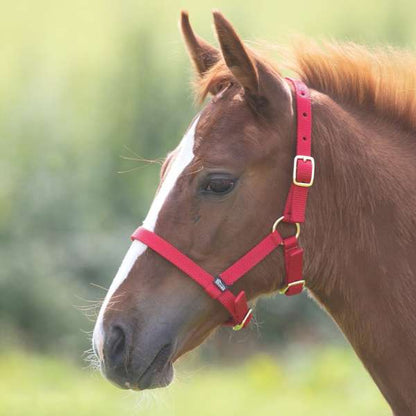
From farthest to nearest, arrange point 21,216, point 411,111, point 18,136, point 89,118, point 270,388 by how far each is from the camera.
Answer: point 89,118 → point 18,136 → point 21,216 → point 270,388 → point 411,111

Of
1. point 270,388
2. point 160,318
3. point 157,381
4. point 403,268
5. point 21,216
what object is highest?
point 403,268

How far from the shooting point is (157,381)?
362 centimetres

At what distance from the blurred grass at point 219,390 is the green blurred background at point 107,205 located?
0.03 metres

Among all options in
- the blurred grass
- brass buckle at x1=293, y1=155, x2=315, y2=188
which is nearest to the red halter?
brass buckle at x1=293, y1=155, x2=315, y2=188

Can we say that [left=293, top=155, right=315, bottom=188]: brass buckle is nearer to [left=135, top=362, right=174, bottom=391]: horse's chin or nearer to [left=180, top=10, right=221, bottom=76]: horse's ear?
[left=180, top=10, right=221, bottom=76]: horse's ear

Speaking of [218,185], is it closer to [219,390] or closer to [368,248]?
[368,248]

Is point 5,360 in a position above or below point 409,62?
below

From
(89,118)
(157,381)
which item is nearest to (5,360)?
(89,118)

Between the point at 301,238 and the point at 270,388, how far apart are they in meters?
6.36

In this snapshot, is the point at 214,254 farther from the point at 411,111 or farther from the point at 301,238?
the point at 411,111

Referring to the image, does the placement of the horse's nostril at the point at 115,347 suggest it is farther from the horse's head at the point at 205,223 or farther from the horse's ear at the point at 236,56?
the horse's ear at the point at 236,56

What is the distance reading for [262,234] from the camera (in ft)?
12.1

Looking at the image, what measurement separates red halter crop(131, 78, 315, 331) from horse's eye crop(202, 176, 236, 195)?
0.25m

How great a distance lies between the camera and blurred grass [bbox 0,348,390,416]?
26.5 ft
